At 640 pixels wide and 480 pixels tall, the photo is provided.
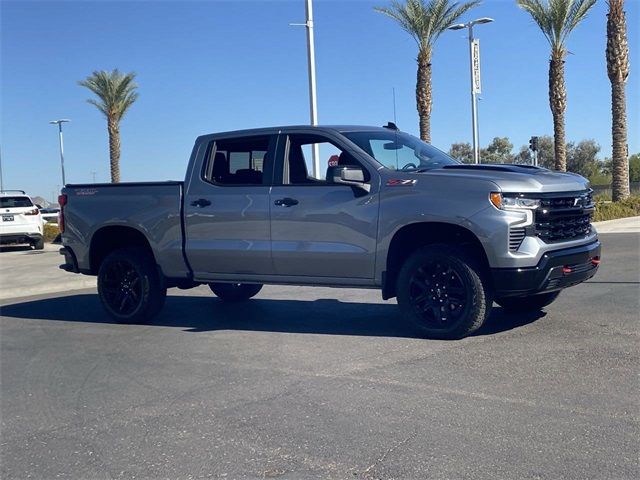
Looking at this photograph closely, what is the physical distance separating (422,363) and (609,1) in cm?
2295

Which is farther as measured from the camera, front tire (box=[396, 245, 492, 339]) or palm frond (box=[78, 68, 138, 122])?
palm frond (box=[78, 68, 138, 122])

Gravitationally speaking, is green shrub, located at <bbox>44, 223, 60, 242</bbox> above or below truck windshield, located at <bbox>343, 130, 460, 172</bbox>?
below

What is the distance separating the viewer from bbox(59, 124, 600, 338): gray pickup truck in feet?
21.1

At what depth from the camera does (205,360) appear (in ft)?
21.8

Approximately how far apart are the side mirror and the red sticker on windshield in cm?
22

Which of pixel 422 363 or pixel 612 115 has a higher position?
pixel 612 115

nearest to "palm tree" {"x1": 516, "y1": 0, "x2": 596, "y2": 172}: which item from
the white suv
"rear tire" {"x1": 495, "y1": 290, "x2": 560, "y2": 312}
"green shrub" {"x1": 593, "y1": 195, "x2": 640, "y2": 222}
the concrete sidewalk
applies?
"green shrub" {"x1": 593, "y1": 195, "x2": 640, "y2": 222}

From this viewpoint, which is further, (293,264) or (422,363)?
(293,264)

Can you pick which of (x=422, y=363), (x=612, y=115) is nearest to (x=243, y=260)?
(x=422, y=363)

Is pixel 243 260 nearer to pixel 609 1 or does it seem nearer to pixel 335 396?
pixel 335 396

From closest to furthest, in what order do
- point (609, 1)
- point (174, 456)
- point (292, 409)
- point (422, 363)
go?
1. point (174, 456)
2. point (292, 409)
3. point (422, 363)
4. point (609, 1)

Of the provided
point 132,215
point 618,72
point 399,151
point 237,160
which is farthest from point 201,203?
point 618,72

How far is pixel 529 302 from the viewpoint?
7.93 metres

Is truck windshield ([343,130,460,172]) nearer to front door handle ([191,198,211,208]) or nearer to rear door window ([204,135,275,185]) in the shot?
rear door window ([204,135,275,185])
